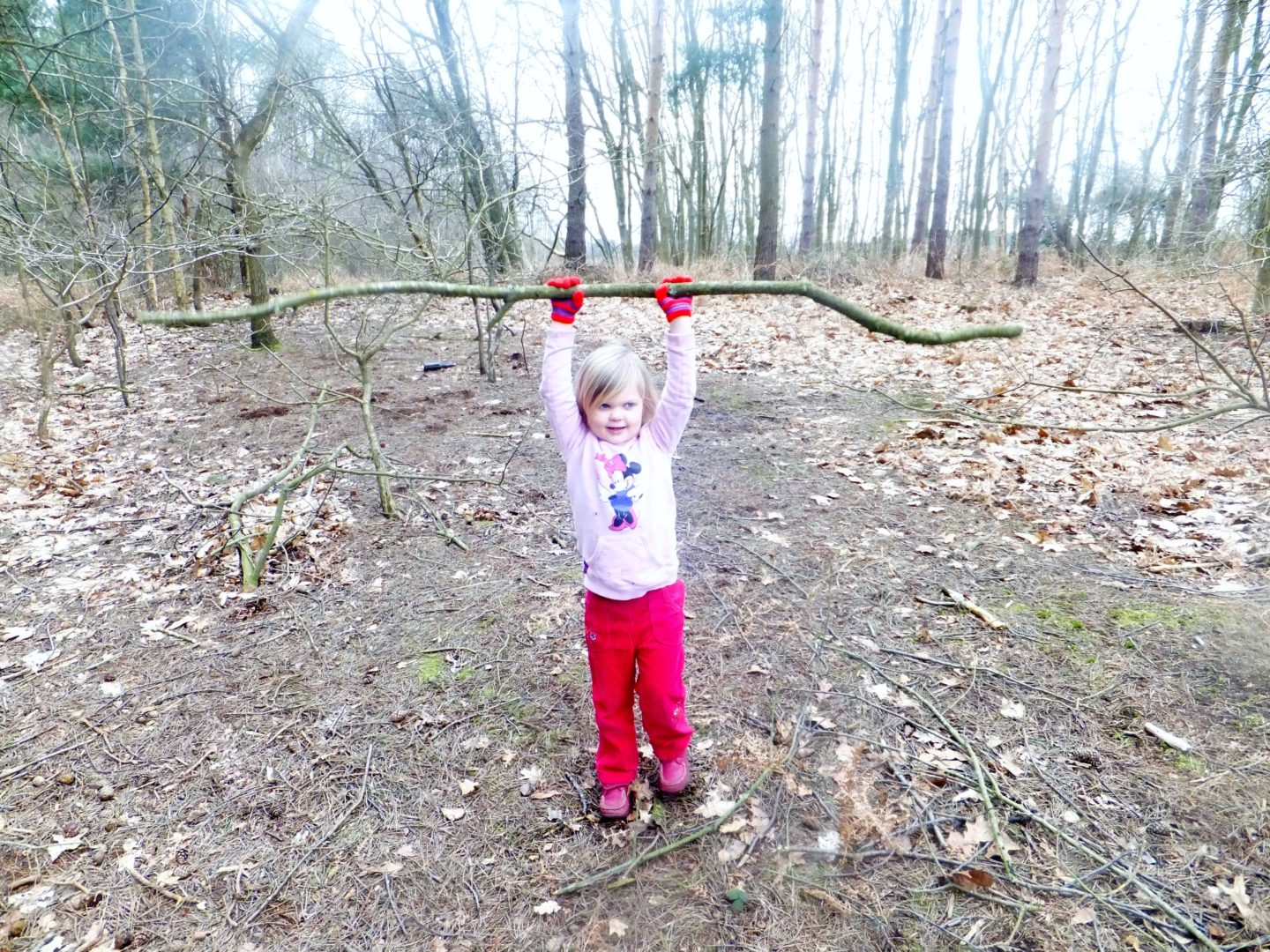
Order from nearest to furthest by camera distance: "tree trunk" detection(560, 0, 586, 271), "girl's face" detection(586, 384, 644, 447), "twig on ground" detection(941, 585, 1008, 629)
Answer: "girl's face" detection(586, 384, 644, 447), "twig on ground" detection(941, 585, 1008, 629), "tree trunk" detection(560, 0, 586, 271)

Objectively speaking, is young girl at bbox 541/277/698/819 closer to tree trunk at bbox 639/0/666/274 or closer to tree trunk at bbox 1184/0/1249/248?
tree trunk at bbox 1184/0/1249/248

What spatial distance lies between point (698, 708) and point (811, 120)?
46.8 ft

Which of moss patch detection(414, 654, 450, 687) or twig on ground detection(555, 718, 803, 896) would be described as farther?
moss patch detection(414, 654, 450, 687)

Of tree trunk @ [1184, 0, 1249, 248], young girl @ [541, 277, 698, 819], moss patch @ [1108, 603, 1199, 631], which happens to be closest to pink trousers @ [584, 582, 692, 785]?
young girl @ [541, 277, 698, 819]

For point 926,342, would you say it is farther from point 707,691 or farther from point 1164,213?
point 1164,213

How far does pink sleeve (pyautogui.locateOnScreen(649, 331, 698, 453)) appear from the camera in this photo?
2068mm

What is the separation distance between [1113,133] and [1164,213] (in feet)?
23.0

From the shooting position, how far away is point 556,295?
1750mm

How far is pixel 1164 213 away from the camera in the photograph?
15.5 m

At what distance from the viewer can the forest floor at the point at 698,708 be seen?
202 centimetres

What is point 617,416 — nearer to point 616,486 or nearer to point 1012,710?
point 616,486

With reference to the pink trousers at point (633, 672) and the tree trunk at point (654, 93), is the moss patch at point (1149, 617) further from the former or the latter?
the tree trunk at point (654, 93)

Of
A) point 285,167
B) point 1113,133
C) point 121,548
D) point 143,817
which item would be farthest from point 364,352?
point 1113,133

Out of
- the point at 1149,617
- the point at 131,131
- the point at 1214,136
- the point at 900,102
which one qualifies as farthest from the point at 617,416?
the point at 900,102
